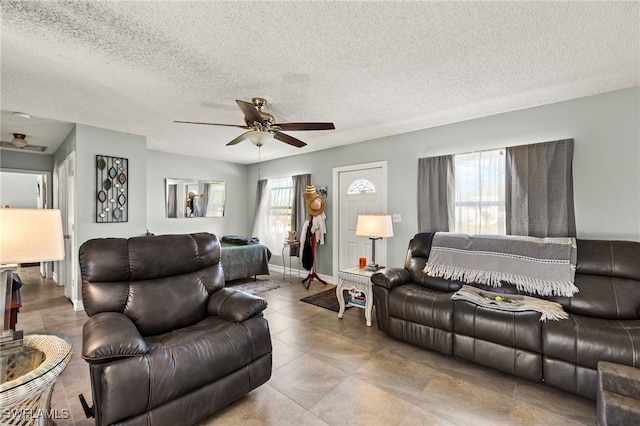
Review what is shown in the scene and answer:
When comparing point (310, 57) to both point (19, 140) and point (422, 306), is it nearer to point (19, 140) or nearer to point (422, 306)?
point (422, 306)

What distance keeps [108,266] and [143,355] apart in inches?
32.1

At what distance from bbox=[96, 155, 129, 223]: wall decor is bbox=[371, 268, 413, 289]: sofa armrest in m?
3.73

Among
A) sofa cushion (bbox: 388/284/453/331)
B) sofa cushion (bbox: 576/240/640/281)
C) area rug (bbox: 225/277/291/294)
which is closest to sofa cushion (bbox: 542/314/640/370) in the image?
sofa cushion (bbox: 576/240/640/281)

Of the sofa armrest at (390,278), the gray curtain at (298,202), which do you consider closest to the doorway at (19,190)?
the gray curtain at (298,202)

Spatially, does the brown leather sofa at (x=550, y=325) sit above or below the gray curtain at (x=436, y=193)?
below

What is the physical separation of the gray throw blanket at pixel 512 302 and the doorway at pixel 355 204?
6.10 ft

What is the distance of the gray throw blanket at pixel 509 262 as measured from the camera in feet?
8.20

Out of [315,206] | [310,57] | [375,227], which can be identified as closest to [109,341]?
[310,57]

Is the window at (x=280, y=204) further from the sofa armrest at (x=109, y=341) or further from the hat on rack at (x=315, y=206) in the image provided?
the sofa armrest at (x=109, y=341)

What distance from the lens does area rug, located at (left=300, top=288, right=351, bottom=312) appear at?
154 inches

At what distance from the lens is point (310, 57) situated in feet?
7.11

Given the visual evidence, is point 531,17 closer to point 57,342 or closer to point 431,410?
point 431,410

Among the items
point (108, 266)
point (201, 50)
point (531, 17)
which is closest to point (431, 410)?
point (108, 266)

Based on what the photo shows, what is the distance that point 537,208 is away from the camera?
310cm
